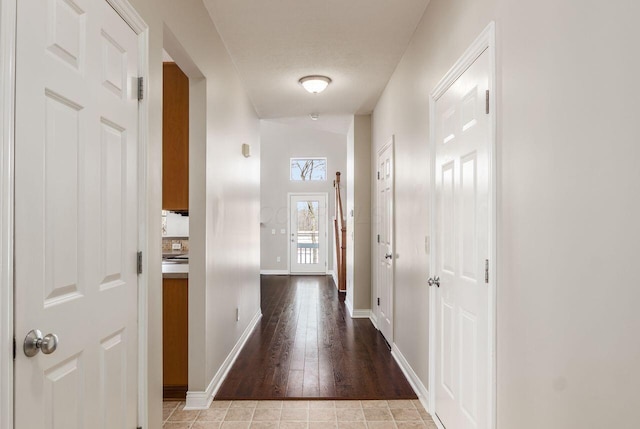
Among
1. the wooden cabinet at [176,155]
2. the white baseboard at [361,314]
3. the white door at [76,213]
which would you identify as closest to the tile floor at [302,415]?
the white door at [76,213]

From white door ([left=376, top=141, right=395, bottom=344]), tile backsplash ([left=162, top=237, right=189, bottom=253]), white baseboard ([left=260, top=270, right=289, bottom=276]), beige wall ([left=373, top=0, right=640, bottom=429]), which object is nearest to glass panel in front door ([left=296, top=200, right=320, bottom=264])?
white baseboard ([left=260, top=270, right=289, bottom=276])

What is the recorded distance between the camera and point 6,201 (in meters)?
1.01

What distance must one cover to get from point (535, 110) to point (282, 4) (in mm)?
1969

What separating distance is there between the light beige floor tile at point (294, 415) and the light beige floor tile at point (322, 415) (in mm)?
33

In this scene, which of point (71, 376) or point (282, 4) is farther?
point (282, 4)

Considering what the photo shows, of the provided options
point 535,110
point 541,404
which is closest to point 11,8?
point 535,110

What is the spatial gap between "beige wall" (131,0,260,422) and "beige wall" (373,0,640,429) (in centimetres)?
154

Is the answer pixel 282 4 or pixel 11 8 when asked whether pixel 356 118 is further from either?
pixel 11 8

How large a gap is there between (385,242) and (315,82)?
1859mm

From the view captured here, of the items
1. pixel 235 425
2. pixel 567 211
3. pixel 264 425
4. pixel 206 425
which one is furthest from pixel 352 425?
pixel 567 211

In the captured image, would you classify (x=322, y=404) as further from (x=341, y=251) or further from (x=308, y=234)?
(x=308, y=234)

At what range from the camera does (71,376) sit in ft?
4.19

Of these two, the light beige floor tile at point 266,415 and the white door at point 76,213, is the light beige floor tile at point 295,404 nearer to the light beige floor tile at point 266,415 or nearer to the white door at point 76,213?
the light beige floor tile at point 266,415

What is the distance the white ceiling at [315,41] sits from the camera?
9.10ft
